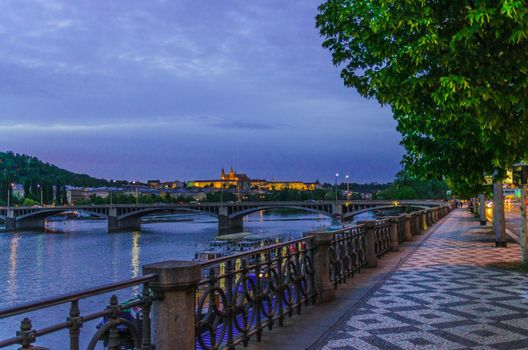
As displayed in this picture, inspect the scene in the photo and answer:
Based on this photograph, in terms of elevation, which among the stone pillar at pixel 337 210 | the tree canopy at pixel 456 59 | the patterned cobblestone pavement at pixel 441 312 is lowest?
the stone pillar at pixel 337 210

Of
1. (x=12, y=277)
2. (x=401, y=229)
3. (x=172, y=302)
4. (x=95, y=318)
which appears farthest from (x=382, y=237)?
(x=12, y=277)

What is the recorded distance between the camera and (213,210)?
9612 centimetres

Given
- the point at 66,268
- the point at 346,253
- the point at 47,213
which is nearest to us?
the point at 346,253

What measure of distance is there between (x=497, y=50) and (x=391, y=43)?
1.47m

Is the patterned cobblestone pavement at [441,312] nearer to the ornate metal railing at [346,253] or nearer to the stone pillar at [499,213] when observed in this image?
the ornate metal railing at [346,253]

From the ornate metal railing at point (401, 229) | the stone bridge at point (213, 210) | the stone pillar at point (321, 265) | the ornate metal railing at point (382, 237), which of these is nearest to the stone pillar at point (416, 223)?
the ornate metal railing at point (401, 229)

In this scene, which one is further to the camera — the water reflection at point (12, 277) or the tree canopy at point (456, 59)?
the water reflection at point (12, 277)

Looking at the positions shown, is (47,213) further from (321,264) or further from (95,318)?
(95,318)

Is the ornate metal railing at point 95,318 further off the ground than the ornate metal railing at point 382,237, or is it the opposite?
the ornate metal railing at point 95,318

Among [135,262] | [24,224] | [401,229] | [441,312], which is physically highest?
[401,229]

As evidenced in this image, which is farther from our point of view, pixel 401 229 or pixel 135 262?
pixel 135 262

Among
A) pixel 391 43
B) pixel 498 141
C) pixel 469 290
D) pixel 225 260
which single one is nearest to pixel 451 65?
pixel 391 43

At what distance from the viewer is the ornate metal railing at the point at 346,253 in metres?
10.1

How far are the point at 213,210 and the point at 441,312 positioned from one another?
88728 millimetres
